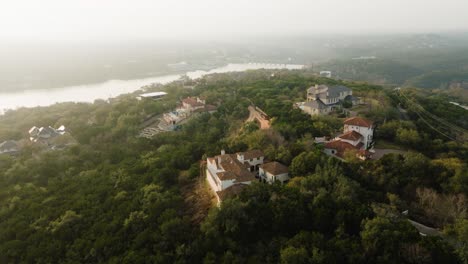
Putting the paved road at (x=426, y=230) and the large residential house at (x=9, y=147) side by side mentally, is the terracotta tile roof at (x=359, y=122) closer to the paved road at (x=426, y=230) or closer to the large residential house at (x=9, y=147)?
the paved road at (x=426, y=230)

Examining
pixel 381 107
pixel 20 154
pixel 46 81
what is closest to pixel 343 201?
pixel 381 107

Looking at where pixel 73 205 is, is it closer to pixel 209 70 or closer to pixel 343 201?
pixel 343 201

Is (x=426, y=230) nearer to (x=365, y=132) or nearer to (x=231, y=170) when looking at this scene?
(x=365, y=132)

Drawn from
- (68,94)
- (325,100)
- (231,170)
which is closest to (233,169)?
(231,170)

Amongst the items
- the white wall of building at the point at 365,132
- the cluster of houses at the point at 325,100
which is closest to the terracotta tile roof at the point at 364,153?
the white wall of building at the point at 365,132

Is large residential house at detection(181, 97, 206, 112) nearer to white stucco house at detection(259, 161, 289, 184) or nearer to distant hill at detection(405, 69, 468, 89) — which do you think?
white stucco house at detection(259, 161, 289, 184)

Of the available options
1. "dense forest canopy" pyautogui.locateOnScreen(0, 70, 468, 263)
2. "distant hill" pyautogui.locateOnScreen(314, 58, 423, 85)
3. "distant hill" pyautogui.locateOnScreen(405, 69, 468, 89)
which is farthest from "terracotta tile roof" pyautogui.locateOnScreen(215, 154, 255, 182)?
"distant hill" pyautogui.locateOnScreen(405, 69, 468, 89)
